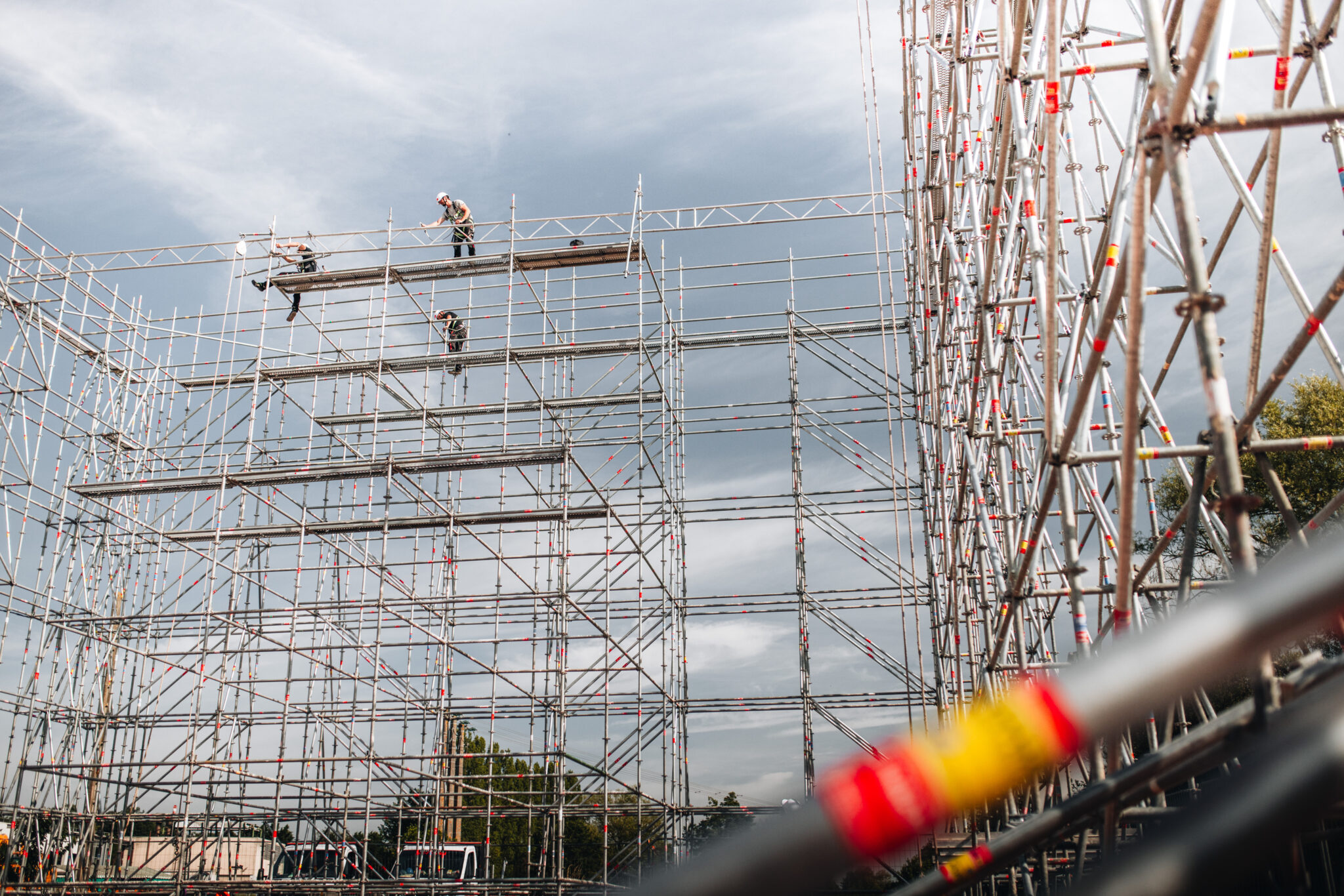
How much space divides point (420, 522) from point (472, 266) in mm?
5246

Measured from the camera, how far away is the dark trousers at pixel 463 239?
16.2 metres

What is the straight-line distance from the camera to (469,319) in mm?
19062

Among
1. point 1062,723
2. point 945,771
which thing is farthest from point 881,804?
point 1062,723

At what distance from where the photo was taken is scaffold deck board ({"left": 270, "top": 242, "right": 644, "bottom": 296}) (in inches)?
643

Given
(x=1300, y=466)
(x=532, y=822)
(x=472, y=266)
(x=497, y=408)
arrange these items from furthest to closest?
1. (x=1300, y=466)
2. (x=532, y=822)
3. (x=472, y=266)
4. (x=497, y=408)

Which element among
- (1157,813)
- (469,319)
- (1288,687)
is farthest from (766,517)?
(1288,687)

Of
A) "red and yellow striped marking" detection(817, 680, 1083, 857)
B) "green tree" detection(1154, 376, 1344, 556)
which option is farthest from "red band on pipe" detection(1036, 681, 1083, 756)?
"green tree" detection(1154, 376, 1344, 556)

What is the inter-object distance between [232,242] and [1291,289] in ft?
60.9

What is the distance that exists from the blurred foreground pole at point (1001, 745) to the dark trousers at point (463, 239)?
15.5 m

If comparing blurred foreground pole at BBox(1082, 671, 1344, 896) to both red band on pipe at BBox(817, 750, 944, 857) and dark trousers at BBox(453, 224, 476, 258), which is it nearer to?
red band on pipe at BBox(817, 750, 944, 857)

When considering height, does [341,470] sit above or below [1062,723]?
above

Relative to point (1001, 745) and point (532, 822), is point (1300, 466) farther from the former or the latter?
point (1001, 745)

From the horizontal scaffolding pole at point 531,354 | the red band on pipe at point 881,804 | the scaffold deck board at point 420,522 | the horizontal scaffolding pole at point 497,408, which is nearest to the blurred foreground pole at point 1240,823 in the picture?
the red band on pipe at point 881,804

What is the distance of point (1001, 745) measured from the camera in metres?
1.17
